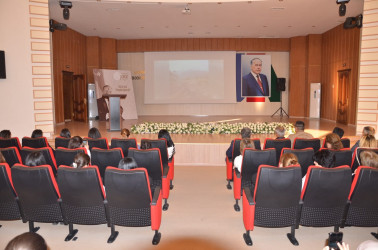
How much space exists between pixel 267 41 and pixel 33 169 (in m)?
14.0

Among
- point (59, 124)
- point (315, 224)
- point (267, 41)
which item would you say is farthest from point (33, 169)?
point (267, 41)

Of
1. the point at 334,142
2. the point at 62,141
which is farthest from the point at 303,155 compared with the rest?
the point at 62,141

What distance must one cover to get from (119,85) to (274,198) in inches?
473

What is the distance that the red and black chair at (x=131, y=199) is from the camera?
2.82m

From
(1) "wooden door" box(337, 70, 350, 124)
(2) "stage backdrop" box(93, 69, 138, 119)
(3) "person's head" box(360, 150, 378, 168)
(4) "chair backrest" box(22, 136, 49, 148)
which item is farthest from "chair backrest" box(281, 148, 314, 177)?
(2) "stage backdrop" box(93, 69, 138, 119)

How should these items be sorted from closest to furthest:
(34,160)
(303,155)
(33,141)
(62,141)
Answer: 1. (34,160)
2. (303,155)
3. (62,141)
4. (33,141)

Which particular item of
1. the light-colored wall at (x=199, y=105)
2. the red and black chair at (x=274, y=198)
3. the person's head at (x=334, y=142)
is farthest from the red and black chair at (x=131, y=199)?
the light-colored wall at (x=199, y=105)

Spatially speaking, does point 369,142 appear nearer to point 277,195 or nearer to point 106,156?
point 277,195

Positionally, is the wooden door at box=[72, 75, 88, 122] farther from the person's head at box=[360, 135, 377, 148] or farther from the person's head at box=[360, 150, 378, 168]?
the person's head at box=[360, 150, 378, 168]

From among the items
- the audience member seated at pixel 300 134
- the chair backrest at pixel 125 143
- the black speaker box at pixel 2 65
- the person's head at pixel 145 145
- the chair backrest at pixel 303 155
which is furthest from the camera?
the black speaker box at pixel 2 65

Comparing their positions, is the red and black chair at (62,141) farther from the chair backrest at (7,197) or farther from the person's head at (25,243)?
the person's head at (25,243)

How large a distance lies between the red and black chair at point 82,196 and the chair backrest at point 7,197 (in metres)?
0.53

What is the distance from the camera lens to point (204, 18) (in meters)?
10.8

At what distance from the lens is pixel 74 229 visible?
339 cm
